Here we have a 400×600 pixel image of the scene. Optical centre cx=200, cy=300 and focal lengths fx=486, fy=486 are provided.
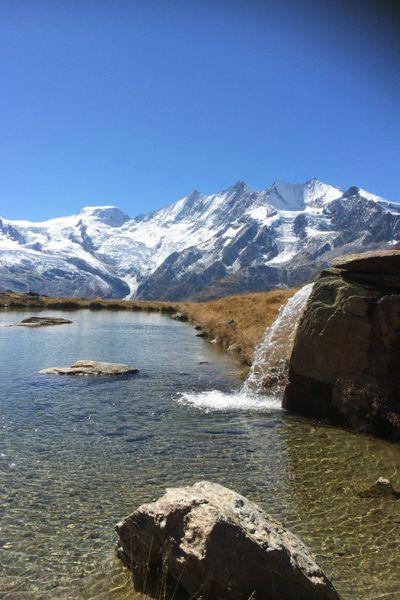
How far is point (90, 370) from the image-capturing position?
97.3 ft

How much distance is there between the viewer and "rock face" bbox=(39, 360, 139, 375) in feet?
96.2

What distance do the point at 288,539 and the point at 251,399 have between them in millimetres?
15665

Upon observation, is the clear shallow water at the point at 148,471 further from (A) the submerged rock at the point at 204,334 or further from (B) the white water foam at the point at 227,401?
(A) the submerged rock at the point at 204,334

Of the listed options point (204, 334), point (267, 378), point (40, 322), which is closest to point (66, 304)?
point (40, 322)

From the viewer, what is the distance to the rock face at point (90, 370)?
2934 centimetres

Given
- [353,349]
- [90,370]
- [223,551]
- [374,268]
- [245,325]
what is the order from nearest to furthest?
[223,551] < [353,349] < [374,268] < [90,370] < [245,325]

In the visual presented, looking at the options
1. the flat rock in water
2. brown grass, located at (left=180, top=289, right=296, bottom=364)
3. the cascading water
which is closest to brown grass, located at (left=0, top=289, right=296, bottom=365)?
brown grass, located at (left=180, top=289, right=296, bottom=364)

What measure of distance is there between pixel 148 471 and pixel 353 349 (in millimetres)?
10435

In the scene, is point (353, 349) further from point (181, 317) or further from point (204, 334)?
point (181, 317)

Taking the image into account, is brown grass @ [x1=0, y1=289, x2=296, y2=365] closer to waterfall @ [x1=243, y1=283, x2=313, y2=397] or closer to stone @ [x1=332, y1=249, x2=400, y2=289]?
waterfall @ [x1=243, y1=283, x2=313, y2=397]

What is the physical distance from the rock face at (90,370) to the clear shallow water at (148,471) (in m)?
1.68

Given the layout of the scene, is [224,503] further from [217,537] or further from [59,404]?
[59,404]

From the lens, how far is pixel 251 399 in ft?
81.2

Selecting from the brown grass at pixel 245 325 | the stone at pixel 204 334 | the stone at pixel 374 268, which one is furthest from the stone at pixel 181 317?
the stone at pixel 374 268
